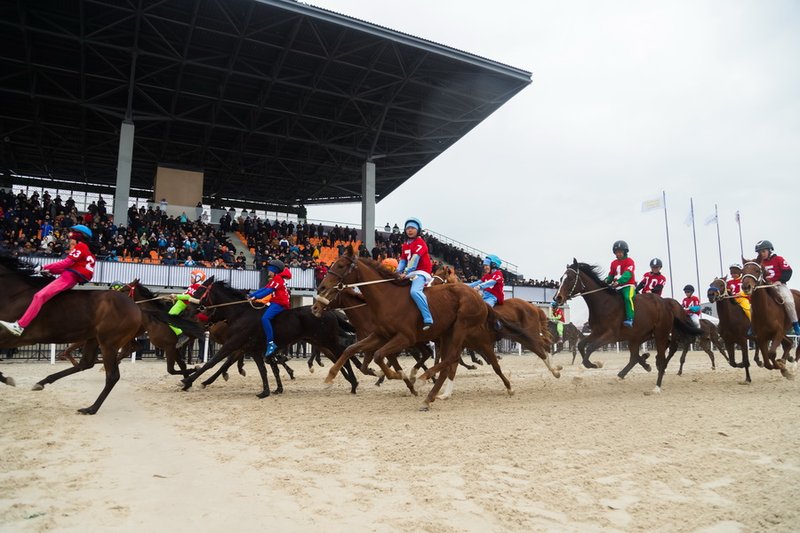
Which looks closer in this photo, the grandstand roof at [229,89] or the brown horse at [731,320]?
the brown horse at [731,320]

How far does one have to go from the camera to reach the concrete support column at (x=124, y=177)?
26.4m

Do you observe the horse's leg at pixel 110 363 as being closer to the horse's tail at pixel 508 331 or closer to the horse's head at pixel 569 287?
the horse's tail at pixel 508 331

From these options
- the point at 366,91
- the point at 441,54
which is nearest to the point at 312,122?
the point at 366,91

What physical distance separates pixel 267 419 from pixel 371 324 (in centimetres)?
Result: 255

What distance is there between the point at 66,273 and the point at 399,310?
5.00 metres

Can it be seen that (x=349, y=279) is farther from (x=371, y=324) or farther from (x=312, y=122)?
(x=312, y=122)

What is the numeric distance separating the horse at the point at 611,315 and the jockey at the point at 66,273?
8.62m

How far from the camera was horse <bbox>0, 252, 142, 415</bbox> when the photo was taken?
285 inches

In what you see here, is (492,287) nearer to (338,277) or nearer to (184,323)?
(338,277)

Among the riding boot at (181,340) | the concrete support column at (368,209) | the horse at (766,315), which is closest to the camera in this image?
the horse at (766,315)

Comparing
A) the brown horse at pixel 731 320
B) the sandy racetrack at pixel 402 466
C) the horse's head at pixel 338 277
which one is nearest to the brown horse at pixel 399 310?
the horse's head at pixel 338 277

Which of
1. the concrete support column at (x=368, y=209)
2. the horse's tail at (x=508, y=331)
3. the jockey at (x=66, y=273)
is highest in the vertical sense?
the concrete support column at (x=368, y=209)

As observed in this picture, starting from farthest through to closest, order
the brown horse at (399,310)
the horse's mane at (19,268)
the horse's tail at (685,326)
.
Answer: the horse's tail at (685,326), the brown horse at (399,310), the horse's mane at (19,268)

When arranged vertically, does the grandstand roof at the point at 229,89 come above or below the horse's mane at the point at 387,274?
above
